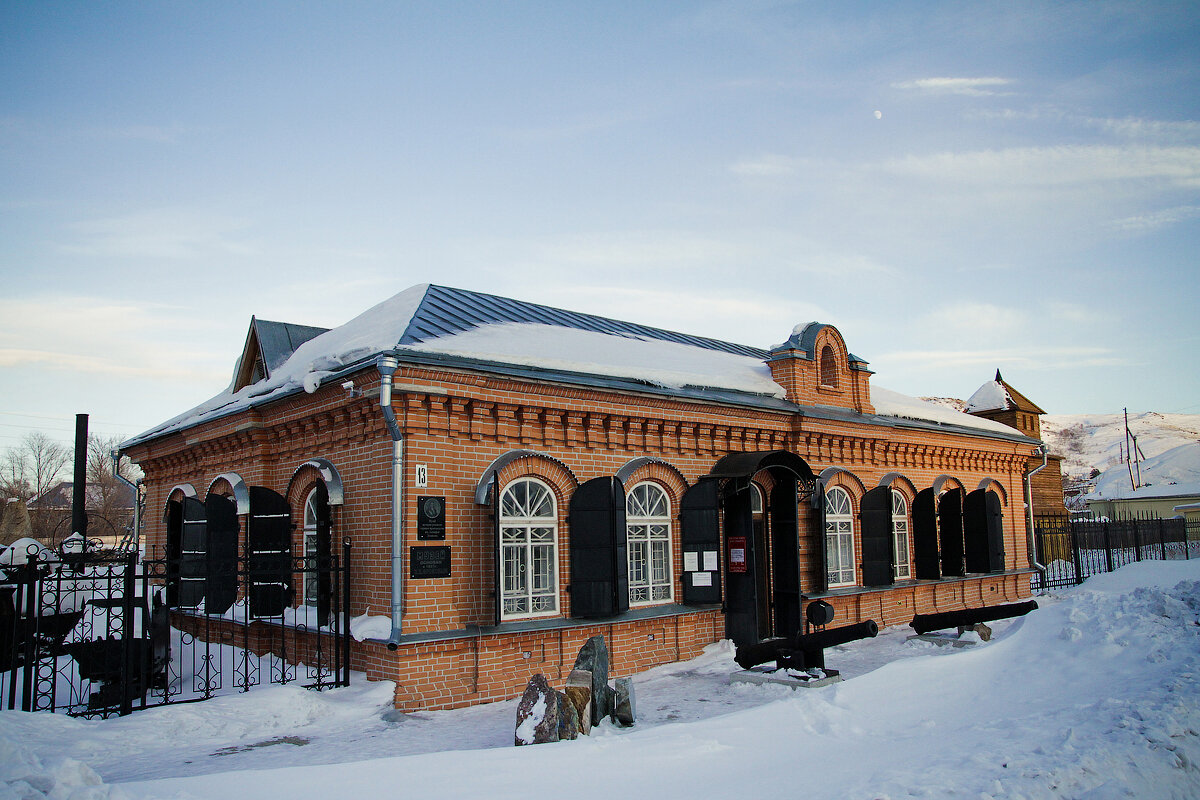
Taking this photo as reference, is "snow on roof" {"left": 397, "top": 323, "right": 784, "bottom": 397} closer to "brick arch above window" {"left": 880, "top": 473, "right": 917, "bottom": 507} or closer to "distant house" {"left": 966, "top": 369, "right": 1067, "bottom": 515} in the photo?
"brick arch above window" {"left": 880, "top": 473, "right": 917, "bottom": 507}

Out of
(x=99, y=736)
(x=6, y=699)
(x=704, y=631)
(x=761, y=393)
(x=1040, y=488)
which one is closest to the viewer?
(x=99, y=736)

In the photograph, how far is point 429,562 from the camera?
8.92 m

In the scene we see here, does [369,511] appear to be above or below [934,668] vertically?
above

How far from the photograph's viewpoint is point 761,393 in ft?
42.1

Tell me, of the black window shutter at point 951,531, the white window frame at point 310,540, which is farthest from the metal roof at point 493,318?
the black window shutter at point 951,531

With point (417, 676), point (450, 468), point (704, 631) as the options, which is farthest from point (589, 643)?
point (704, 631)

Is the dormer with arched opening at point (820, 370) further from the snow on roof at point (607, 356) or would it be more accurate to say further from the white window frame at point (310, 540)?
the white window frame at point (310, 540)

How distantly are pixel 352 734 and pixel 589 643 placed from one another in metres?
2.36

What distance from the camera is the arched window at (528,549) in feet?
31.9

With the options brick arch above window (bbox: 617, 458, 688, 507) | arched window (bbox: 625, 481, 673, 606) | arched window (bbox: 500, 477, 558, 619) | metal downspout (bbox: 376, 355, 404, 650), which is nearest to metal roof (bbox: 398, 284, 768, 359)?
metal downspout (bbox: 376, 355, 404, 650)

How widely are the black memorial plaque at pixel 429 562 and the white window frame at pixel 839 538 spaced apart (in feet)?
24.2

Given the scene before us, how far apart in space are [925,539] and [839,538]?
233cm

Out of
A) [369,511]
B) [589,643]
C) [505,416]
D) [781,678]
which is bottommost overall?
[781,678]

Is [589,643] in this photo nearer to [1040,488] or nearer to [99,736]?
[99,736]
